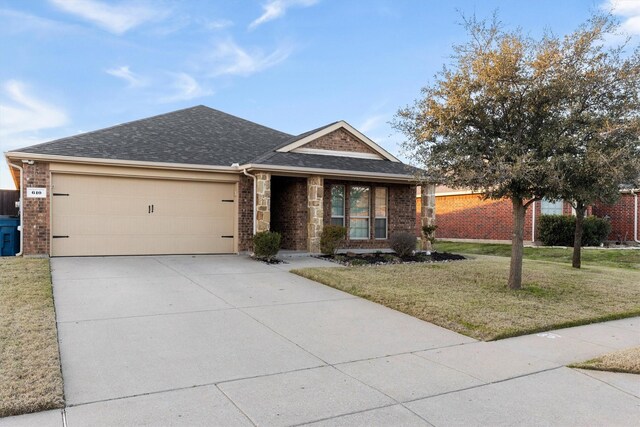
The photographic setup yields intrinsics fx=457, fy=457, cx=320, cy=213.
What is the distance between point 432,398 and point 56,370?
342 centimetres

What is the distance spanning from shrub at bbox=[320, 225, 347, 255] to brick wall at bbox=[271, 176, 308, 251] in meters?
0.99

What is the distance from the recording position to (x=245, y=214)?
45.1ft

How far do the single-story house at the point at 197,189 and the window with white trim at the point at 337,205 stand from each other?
0.03 m

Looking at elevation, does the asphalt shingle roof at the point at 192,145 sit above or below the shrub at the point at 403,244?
above

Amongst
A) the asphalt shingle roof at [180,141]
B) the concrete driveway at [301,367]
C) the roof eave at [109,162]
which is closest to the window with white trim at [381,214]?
the asphalt shingle roof at [180,141]

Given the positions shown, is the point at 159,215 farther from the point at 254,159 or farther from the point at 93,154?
the point at 254,159

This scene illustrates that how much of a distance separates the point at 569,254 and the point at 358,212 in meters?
8.06

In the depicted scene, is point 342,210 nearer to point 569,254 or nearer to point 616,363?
point 569,254

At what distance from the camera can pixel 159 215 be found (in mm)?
12945

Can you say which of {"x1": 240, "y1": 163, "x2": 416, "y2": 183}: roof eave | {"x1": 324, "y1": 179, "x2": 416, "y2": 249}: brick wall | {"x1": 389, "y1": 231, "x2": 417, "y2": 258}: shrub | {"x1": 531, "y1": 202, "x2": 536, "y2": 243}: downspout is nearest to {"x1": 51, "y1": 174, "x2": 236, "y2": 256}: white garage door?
{"x1": 240, "y1": 163, "x2": 416, "y2": 183}: roof eave

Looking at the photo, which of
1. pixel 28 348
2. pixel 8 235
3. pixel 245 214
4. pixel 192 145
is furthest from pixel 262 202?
pixel 28 348

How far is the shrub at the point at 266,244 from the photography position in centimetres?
1211

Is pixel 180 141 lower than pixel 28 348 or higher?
higher

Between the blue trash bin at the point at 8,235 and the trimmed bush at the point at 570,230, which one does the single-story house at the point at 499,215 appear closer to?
the trimmed bush at the point at 570,230
